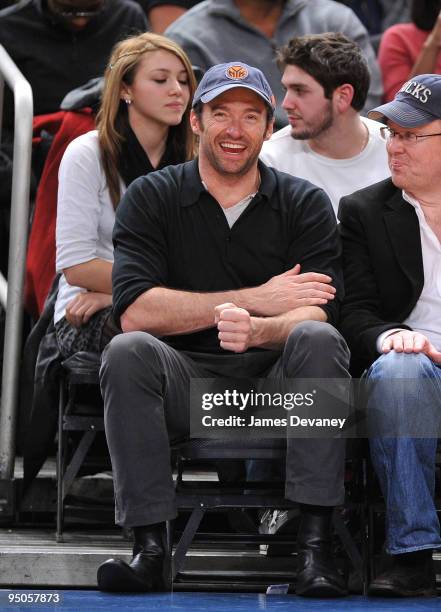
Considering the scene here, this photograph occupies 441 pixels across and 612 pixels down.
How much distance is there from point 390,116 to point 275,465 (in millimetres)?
1096

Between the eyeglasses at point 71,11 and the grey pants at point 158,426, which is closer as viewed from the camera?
the grey pants at point 158,426

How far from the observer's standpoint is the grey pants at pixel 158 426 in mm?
3406

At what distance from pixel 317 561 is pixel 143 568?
0.44 meters

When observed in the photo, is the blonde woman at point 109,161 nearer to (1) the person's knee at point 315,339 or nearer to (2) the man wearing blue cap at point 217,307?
(2) the man wearing blue cap at point 217,307

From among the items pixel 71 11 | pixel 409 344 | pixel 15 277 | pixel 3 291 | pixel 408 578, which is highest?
pixel 71 11

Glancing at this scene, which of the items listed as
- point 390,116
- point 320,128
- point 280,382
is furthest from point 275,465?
point 320,128

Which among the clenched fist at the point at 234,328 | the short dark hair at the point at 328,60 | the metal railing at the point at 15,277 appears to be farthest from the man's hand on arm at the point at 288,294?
the short dark hair at the point at 328,60

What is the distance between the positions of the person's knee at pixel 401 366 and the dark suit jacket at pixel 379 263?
0.25m

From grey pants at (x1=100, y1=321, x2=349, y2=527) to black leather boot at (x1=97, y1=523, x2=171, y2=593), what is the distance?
2.3 inches

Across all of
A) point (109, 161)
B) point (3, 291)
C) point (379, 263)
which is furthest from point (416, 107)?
point (3, 291)

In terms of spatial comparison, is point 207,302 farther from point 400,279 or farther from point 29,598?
point 29,598

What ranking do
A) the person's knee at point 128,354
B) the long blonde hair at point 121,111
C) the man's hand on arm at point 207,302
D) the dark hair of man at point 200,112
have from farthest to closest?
the long blonde hair at point 121,111, the dark hair of man at point 200,112, the man's hand on arm at point 207,302, the person's knee at point 128,354

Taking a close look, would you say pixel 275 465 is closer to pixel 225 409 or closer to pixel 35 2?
pixel 225 409

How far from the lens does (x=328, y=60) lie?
16.5 ft
